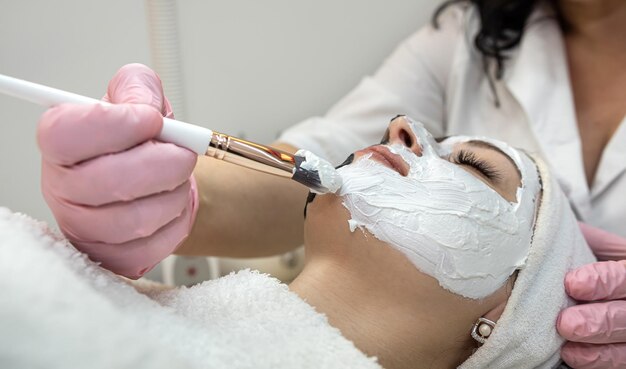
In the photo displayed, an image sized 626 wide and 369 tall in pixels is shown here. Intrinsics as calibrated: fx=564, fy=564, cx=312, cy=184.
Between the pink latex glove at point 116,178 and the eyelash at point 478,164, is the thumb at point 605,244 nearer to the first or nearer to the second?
the eyelash at point 478,164

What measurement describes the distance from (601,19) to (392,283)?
865 millimetres

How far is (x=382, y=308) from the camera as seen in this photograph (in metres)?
0.69

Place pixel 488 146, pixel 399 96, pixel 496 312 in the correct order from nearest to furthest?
pixel 496 312 → pixel 488 146 → pixel 399 96

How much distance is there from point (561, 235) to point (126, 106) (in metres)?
0.61

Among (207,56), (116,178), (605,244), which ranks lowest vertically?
(605,244)

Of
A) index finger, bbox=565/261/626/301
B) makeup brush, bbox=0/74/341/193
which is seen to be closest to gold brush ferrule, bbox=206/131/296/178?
makeup brush, bbox=0/74/341/193

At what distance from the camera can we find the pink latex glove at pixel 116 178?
526 millimetres

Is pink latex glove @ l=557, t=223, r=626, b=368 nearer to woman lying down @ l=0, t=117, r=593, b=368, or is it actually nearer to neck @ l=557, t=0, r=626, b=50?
woman lying down @ l=0, t=117, r=593, b=368

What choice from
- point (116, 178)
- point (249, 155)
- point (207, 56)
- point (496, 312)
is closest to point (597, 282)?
point (496, 312)

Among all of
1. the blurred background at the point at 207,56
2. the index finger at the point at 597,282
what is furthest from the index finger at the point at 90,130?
the index finger at the point at 597,282

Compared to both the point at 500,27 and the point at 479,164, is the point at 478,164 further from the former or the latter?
the point at 500,27

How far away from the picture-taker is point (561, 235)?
805 mm

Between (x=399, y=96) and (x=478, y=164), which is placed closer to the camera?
(x=478, y=164)

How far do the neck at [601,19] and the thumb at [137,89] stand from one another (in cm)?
94
